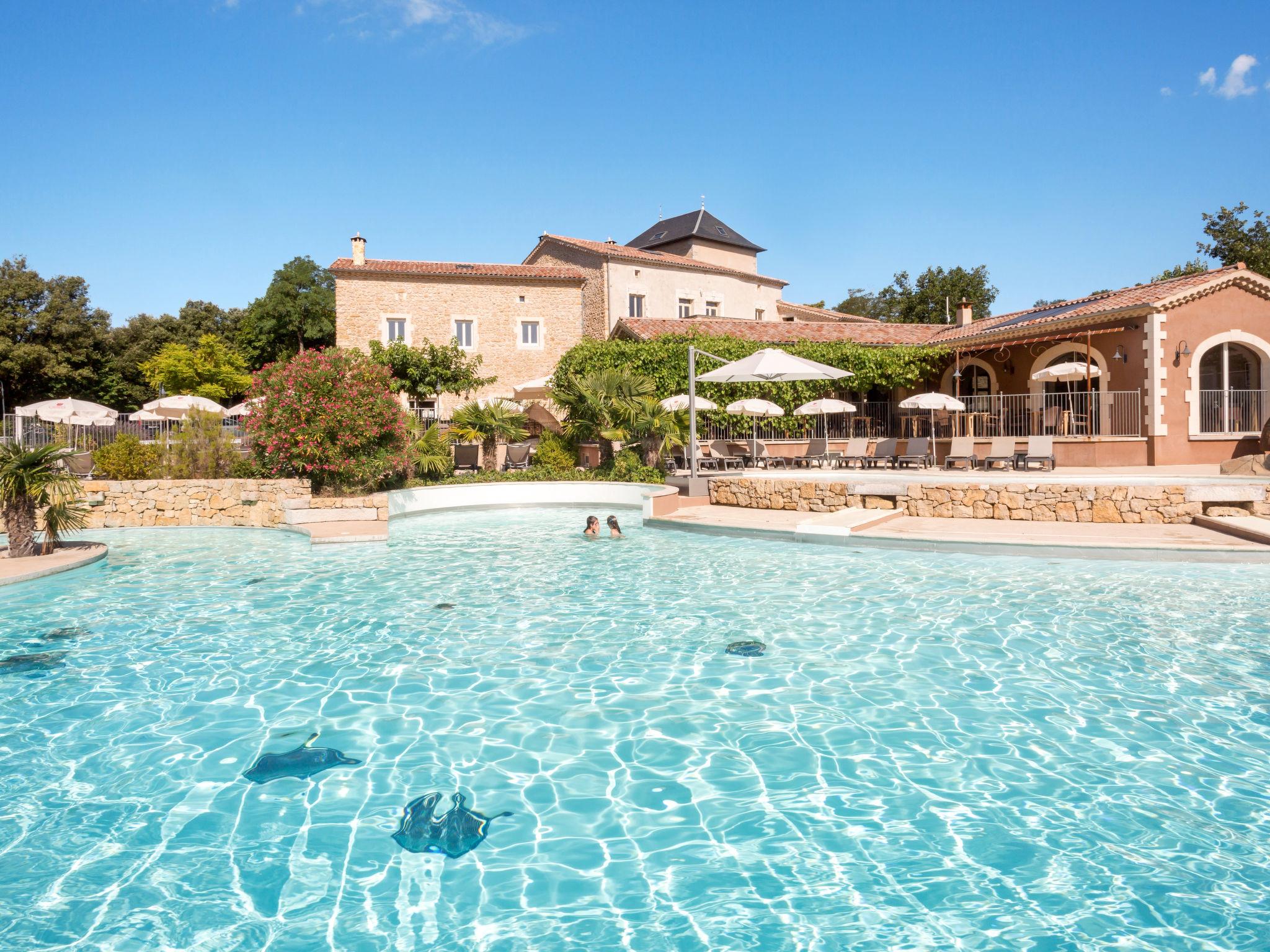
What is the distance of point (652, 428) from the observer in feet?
63.1

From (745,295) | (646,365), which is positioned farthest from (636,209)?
(646,365)

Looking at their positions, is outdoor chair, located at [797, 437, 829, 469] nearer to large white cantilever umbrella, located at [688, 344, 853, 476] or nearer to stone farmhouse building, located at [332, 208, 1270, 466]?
stone farmhouse building, located at [332, 208, 1270, 466]

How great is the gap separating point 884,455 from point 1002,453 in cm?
279

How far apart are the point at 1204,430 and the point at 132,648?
23.1 metres

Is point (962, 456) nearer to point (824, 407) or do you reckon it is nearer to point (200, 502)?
point (824, 407)

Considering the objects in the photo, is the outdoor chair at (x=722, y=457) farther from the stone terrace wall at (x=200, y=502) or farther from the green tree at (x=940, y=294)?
the green tree at (x=940, y=294)

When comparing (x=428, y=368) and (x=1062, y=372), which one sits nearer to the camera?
(x=1062, y=372)

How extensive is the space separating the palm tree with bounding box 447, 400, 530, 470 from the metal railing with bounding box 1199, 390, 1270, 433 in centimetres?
1815

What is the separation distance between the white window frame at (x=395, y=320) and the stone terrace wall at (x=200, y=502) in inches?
→ 615

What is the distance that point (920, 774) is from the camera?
436 cm

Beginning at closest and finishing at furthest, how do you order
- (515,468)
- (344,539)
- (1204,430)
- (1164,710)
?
1. (1164,710)
2. (344,539)
3. (1204,430)
4. (515,468)

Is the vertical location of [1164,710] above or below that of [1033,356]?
below

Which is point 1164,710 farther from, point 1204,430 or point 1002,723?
point 1204,430

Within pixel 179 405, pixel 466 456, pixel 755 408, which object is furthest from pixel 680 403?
pixel 179 405
